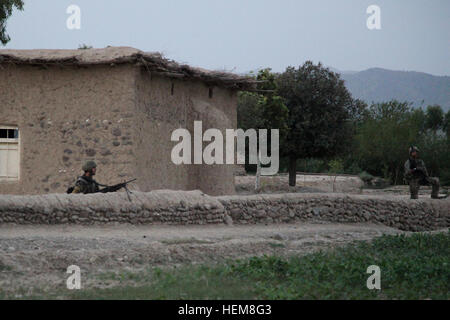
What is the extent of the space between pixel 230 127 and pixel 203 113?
131cm

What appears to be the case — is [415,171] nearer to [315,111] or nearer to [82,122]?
[82,122]

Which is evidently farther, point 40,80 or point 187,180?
point 187,180

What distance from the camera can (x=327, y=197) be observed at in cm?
1512

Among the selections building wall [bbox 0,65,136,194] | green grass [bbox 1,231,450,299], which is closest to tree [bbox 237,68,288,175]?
building wall [bbox 0,65,136,194]

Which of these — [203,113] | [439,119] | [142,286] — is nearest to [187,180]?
[203,113]

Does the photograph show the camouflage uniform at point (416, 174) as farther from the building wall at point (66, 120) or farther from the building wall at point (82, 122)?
the building wall at point (66, 120)

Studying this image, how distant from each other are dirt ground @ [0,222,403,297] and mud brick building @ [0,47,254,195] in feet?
12.2

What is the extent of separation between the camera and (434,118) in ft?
163


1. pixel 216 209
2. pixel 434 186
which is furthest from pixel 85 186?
pixel 434 186

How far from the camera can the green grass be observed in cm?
677

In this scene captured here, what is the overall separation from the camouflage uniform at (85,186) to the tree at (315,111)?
1758cm

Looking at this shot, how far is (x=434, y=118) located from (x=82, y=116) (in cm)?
3970

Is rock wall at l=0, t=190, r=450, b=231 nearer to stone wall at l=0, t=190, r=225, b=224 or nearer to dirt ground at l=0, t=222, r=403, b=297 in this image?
stone wall at l=0, t=190, r=225, b=224
